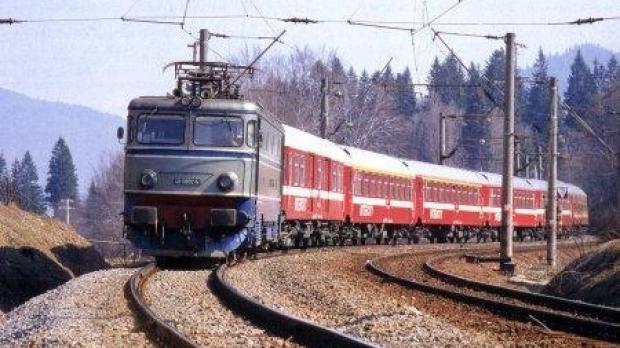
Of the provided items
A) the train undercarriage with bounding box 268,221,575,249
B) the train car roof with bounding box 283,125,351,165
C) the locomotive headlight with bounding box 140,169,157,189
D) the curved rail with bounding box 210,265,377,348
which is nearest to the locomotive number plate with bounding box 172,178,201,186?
the locomotive headlight with bounding box 140,169,157,189

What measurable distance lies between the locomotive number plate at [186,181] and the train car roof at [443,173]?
25.2 metres

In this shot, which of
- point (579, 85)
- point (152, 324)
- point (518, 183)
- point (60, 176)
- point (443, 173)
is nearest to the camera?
point (152, 324)

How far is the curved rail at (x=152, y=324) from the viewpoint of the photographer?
1016 centimetres

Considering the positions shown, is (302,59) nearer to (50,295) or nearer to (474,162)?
(474,162)

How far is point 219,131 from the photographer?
20.9 meters

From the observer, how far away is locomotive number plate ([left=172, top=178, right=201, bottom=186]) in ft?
66.8

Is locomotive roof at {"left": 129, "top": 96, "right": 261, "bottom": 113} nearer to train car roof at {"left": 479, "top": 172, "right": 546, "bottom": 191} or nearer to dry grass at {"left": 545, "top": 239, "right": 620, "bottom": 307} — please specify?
dry grass at {"left": 545, "top": 239, "right": 620, "bottom": 307}

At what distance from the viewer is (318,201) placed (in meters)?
30.7

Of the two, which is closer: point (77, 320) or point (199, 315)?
point (77, 320)

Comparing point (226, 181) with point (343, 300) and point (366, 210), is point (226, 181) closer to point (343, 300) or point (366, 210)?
point (343, 300)

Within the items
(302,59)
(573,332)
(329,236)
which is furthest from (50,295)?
(302,59)

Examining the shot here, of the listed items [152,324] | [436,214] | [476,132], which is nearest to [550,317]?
[152,324]

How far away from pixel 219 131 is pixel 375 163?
19842mm

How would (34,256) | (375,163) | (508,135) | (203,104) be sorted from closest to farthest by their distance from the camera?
1. (203,104)
2. (34,256)
3. (508,135)
4. (375,163)
